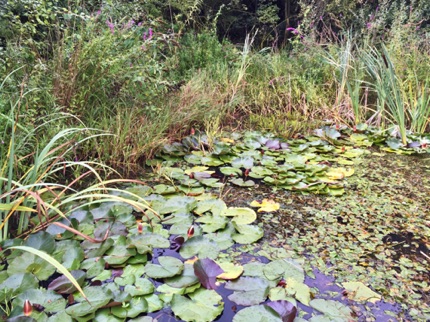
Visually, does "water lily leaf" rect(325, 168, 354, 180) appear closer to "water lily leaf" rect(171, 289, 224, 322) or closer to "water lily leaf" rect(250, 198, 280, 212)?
"water lily leaf" rect(250, 198, 280, 212)

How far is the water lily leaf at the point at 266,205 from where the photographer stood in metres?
1.90

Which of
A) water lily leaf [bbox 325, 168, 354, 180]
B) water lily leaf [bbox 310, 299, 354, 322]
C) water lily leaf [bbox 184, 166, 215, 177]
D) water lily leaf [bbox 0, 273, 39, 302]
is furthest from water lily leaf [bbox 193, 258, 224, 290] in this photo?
water lily leaf [bbox 325, 168, 354, 180]

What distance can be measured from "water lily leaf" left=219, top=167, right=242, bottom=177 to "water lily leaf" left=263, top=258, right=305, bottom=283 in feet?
3.15

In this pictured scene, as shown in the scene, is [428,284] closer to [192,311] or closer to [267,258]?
[267,258]

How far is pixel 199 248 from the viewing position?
1.52 metres

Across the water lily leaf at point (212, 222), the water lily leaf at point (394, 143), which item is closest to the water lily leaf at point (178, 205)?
the water lily leaf at point (212, 222)

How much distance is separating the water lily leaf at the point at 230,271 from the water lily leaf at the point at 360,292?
42 cm

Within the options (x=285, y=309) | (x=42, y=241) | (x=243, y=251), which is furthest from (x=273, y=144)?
(x=42, y=241)

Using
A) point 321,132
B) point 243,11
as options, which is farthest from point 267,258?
point 243,11

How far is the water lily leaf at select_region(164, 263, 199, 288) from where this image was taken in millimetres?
1312

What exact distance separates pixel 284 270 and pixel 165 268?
0.48 m

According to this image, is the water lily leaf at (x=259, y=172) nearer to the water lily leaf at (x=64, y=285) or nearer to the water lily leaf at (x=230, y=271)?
the water lily leaf at (x=230, y=271)

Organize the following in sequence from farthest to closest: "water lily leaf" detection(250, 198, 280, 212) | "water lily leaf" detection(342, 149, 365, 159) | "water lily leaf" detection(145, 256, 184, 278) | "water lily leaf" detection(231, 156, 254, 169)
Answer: "water lily leaf" detection(342, 149, 365, 159)
"water lily leaf" detection(231, 156, 254, 169)
"water lily leaf" detection(250, 198, 280, 212)
"water lily leaf" detection(145, 256, 184, 278)

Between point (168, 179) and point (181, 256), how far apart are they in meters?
0.78
